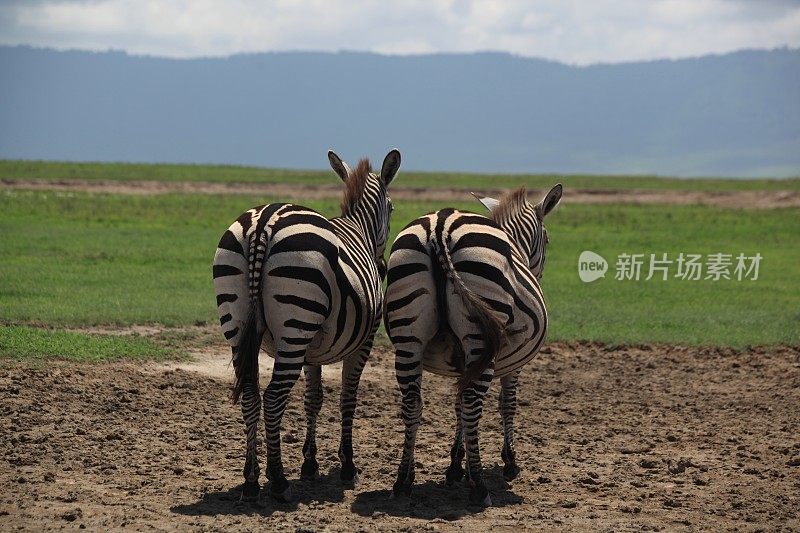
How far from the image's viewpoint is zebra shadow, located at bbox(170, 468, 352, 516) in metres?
7.38

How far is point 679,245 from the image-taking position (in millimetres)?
28547

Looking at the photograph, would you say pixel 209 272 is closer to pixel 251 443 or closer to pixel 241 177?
pixel 251 443

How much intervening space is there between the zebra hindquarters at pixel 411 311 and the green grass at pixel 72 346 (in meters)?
5.17

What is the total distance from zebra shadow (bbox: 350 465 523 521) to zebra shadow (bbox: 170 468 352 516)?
0.95ft

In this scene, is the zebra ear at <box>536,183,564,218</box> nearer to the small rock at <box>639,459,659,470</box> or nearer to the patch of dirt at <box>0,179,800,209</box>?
the small rock at <box>639,459,659,470</box>

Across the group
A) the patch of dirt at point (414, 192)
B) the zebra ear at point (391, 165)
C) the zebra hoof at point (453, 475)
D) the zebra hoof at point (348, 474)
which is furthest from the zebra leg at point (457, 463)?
the patch of dirt at point (414, 192)

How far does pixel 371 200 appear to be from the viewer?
9281 mm

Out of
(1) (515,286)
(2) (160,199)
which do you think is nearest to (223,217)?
(2) (160,199)

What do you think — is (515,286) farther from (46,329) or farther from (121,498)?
(46,329)

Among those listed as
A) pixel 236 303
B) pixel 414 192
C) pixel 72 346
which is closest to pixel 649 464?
pixel 236 303

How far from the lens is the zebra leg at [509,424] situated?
8820 mm

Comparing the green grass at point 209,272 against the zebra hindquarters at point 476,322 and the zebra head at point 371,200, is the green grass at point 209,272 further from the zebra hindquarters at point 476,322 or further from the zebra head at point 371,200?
the zebra hindquarters at point 476,322

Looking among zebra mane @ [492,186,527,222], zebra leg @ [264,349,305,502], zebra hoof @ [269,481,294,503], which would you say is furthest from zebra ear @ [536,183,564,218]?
zebra hoof @ [269,481,294,503]

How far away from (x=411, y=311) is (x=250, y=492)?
5.79 feet
